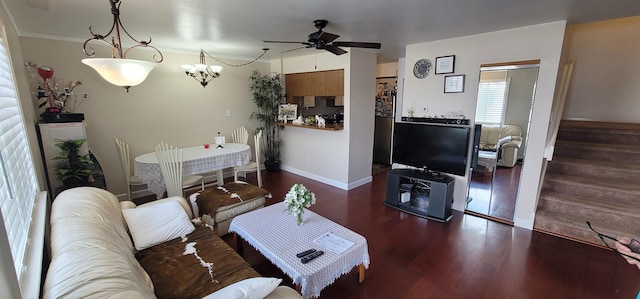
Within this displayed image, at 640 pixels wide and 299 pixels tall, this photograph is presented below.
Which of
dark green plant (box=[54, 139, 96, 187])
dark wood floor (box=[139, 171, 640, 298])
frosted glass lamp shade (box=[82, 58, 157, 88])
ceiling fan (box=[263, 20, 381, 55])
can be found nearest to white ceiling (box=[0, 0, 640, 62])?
ceiling fan (box=[263, 20, 381, 55])

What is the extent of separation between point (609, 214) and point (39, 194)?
5.27 meters

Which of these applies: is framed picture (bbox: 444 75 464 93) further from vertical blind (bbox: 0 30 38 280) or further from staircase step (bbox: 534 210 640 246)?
vertical blind (bbox: 0 30 38 280)

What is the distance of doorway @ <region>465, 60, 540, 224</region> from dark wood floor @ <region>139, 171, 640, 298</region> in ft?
0.98

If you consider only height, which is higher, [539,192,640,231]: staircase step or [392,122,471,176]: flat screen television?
[392,122,471,176]: flat screen television

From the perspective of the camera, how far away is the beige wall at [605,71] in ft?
11.7

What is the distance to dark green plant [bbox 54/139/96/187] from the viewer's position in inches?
108

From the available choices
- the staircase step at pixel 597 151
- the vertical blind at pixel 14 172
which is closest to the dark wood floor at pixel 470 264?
the staircase step at pixel 597 151

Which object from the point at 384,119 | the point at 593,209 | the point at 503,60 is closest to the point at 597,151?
the point at 593,209

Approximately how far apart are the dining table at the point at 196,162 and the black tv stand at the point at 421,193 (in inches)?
84.9

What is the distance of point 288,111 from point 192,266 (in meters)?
3.62

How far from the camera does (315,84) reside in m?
4.68

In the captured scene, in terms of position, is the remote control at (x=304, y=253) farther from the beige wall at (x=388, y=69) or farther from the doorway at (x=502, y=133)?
the beige wall at (x=388, y=69)

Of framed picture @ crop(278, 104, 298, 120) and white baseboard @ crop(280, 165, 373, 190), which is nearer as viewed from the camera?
white baseboard @ crop(280, 165, 373, 190)

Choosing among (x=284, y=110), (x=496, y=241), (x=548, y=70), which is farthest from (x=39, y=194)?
(x=548, y=70)
